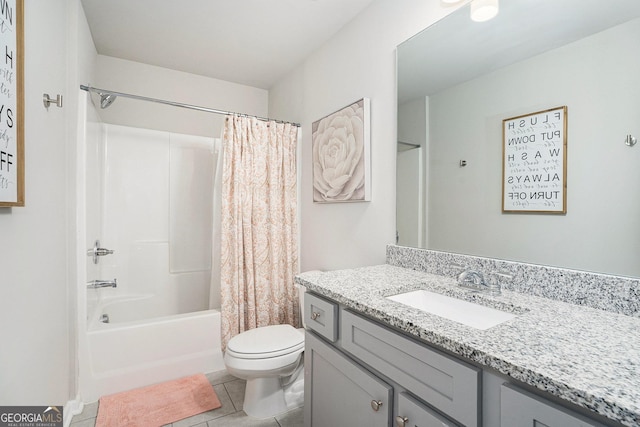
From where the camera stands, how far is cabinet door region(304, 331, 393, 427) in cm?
93

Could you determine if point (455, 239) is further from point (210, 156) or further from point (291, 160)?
point (210, 156)

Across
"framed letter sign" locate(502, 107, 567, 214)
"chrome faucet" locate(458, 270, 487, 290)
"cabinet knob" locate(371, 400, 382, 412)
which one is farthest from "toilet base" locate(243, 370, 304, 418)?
"framed letter sign" locate(502, 107, 567, 214)

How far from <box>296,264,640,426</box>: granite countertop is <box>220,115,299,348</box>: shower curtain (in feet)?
4.19

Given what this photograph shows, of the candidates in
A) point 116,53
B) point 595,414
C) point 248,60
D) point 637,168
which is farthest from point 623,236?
point 116,53

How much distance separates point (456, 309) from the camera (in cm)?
113

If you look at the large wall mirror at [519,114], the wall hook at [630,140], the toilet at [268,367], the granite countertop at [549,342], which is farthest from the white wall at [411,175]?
the toilet at [268,367]

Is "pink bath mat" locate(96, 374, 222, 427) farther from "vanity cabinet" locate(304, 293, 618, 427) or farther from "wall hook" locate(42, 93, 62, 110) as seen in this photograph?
"wall hook" locate(42, 93, 62, 110)

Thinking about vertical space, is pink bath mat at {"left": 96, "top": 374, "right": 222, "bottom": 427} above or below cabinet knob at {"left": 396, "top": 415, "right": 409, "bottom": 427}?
below

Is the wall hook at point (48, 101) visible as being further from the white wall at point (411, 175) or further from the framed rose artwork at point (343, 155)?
the white wall at point (411, 175)

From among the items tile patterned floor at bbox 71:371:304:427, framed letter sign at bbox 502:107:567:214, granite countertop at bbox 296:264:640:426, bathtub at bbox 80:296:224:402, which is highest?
framed letter sign at bbox 502:107:567:214

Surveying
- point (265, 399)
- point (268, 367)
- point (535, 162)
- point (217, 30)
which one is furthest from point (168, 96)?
point (535, 162)

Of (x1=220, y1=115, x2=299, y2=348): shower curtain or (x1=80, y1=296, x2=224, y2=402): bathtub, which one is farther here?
(x1=220, y1=115, x2=299, y2=348): shower curtain

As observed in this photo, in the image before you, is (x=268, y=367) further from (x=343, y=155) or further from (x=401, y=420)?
(x=343, y=155)

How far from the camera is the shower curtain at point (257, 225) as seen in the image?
2215 millimetres
